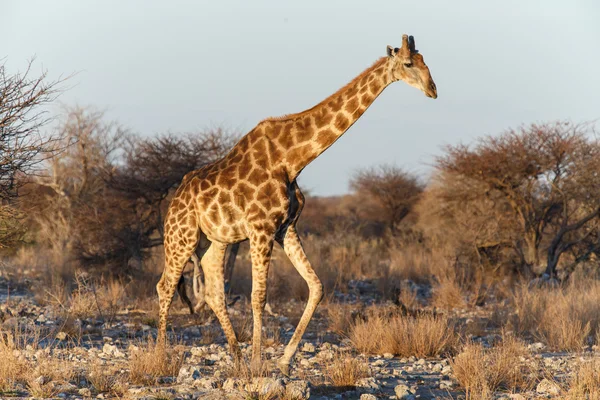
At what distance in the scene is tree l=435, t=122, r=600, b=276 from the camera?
15.2m

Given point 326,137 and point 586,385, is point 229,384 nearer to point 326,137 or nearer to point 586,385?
point 326,137

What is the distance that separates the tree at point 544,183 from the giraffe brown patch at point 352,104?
912 centimetres

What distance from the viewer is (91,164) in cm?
2081

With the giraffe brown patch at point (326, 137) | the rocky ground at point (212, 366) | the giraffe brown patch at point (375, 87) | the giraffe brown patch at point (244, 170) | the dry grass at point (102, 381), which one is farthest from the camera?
the giraffe brown patch at point (244, 170)

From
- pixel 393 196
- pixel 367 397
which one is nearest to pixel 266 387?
pixel 367 397

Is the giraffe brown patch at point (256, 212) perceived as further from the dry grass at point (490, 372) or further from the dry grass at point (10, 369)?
the dry grass at point (10, 369)

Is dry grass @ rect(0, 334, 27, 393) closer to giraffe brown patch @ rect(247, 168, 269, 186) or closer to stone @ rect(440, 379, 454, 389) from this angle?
giraffe brown patch @ rect(247, 168, 269, 186)

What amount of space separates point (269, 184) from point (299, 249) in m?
0.75

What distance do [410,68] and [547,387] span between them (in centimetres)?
323

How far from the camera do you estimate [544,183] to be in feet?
52.1

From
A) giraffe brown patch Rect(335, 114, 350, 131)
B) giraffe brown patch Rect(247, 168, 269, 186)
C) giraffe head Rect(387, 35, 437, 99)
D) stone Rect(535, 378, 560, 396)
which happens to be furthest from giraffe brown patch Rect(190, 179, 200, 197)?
stone Rect(535, 378, 560, 396)

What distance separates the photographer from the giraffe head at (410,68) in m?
6.98

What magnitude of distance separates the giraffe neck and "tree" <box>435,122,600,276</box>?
908 centimetres

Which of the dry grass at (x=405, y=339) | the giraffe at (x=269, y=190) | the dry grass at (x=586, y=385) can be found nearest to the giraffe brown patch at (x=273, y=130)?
the giraffe at (x=269, y=190)
